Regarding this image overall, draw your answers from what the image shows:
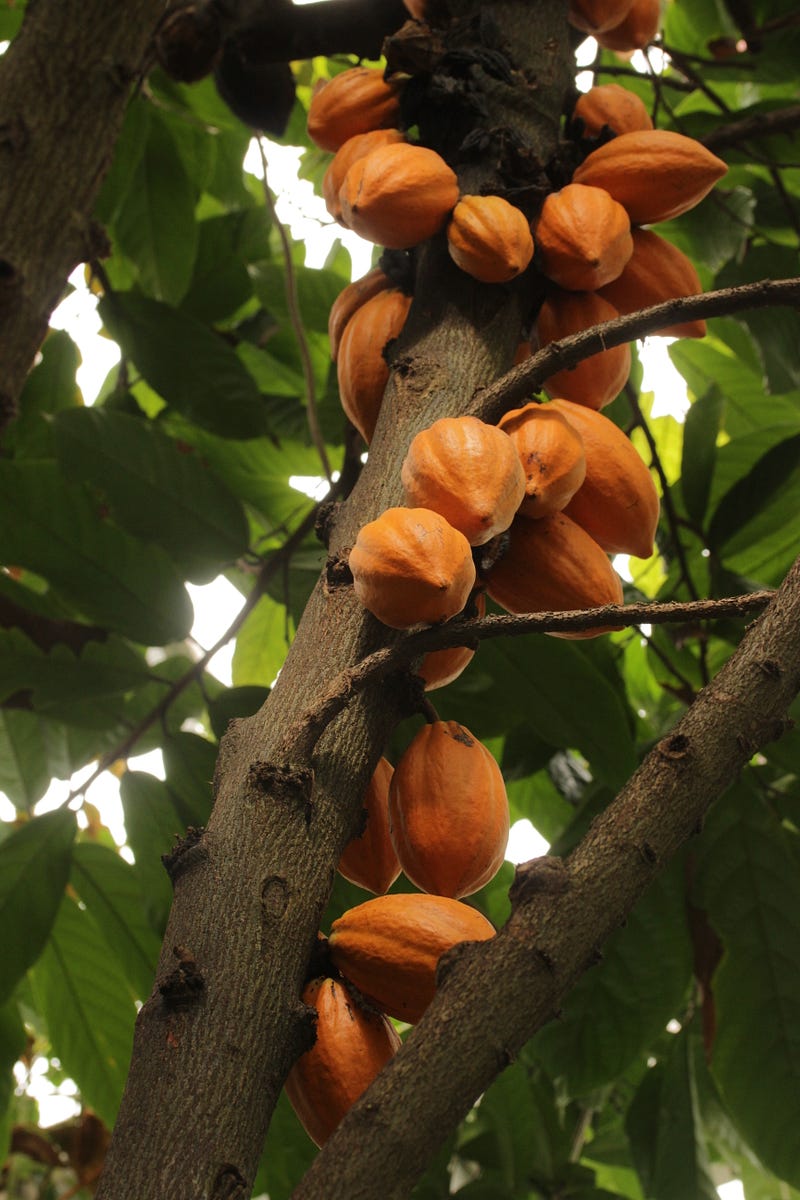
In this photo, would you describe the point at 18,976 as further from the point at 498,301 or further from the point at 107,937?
the point at 498,301

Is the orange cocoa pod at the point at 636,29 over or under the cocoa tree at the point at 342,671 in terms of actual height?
over

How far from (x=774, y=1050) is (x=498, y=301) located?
3.25 feet

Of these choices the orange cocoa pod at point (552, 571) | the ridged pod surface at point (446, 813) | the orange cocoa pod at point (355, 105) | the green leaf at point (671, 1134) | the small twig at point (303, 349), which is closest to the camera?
the ridged pod surface at point (446, 813)

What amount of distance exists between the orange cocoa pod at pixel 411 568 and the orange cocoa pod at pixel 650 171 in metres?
0.60

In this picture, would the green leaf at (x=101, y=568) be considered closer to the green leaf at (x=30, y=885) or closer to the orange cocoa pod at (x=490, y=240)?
the green leaf at (x=30, y=885)

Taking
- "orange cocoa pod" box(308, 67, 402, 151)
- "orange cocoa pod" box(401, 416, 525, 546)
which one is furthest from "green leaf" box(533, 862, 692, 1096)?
"orange cocoa pod" box(308, 67, 402, 151)

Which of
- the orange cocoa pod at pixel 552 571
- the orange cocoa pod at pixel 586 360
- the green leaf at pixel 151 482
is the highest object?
the green leaf at pixel 151 482

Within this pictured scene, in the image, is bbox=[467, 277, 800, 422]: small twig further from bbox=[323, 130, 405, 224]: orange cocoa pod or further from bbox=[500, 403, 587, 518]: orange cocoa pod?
bbox=[323, 130, 405, 224]: orange cocoa pod

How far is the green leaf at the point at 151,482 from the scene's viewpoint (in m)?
1.57

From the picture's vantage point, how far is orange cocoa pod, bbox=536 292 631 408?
46.8 inches

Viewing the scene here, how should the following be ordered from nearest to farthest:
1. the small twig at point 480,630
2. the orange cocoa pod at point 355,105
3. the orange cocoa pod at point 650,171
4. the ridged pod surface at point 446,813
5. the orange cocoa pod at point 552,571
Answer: the small twig at point 480,630 < the ridged pod surface at point 446,813 < the orange cocoa pod at point 552,571 < the orange cocoa pod at point 650,171 < the orange cocoa pod at point 355,105

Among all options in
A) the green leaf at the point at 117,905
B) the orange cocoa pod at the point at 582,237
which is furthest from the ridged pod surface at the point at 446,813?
the green leaf at the point at 117,905

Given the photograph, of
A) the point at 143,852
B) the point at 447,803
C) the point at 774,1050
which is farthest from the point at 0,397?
the point at 774,1050

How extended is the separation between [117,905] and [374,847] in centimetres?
81
